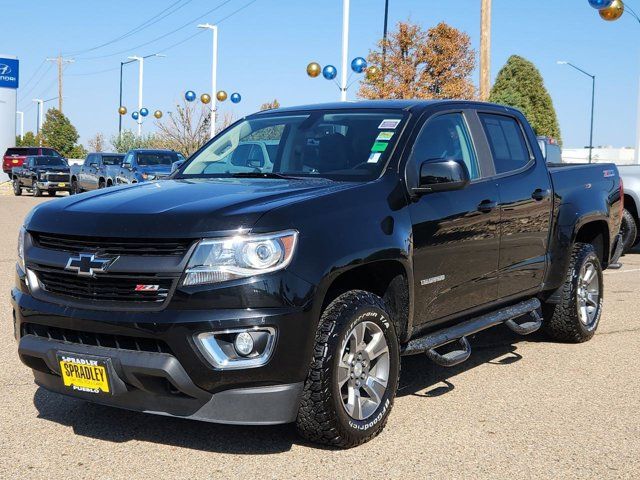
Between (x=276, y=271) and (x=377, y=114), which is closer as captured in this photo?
(x=276, y=271)

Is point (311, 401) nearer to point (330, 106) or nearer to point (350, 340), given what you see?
point (350, 340)

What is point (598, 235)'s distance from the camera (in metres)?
7.66

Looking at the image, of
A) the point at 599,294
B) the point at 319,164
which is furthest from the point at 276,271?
the point at 599,294

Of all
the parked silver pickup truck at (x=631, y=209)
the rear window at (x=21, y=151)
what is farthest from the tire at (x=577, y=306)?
the rear window at (x=21, y=151)

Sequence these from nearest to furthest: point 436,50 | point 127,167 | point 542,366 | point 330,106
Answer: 1. point 330,106
2. point 542,366
3. point 127,167
4. point 436,50

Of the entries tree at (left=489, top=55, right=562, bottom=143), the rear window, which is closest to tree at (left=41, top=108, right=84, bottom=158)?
the rear window

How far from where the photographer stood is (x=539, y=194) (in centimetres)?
632

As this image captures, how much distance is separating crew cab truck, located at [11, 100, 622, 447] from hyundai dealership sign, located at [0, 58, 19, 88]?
56.1m

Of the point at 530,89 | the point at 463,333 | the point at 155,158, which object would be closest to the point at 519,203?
the point at 463,333

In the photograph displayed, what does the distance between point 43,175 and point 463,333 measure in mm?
29854

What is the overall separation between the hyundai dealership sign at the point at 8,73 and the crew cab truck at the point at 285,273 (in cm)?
5611

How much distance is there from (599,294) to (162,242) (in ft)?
15.4

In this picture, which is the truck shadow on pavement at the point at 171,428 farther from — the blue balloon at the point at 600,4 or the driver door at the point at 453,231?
the blue balloon at the point at 600,4

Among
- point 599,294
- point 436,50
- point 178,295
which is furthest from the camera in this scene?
point 436,50
